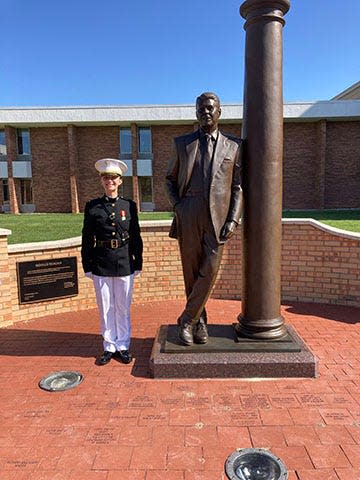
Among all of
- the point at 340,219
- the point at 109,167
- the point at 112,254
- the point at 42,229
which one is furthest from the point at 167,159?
the point at 112,254

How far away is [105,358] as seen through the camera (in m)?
3.85

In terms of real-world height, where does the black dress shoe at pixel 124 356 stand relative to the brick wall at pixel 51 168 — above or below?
below

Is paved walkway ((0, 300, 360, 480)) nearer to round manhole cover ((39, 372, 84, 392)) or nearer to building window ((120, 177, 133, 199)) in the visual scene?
round manhole cover ((39, 372, 84, 392))

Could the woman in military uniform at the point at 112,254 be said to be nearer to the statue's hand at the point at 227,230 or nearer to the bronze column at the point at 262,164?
the statue's hand at the point at 227,230

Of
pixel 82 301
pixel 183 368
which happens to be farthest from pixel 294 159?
pixel 183 368

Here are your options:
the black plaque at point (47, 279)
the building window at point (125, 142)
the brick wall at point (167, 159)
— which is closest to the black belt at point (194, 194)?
the black plaque at point (47, 279)

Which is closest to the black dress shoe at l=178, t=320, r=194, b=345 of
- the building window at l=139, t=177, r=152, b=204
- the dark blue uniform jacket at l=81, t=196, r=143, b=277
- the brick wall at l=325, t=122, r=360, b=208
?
the dark blue uniform jacket at l=81, t=196, r=143, b=277

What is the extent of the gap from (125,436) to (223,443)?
0.70 metres

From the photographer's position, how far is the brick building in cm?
2345

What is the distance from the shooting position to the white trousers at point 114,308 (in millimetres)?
3857

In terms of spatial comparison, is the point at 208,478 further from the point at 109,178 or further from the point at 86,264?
the point at 109,178

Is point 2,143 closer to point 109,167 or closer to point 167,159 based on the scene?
point 167,159

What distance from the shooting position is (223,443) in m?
2.57

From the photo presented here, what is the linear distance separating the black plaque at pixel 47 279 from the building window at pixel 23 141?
22.5 m
